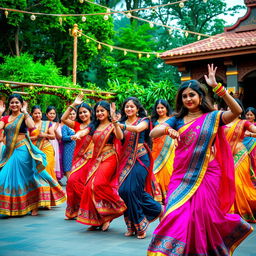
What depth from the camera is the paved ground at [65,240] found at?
170 inches

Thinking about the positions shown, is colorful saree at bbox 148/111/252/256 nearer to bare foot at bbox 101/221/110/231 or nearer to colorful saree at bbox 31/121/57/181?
bare foot at bbox 101/221/110/231

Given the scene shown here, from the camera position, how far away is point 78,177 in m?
Result: 6.09

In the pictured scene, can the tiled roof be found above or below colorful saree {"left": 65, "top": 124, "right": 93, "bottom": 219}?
above

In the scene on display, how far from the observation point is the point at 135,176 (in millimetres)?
5246

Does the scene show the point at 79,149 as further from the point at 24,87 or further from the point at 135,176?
the point at 24,87

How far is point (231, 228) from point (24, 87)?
10.5m

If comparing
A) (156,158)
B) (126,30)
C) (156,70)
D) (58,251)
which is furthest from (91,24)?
(58,251)

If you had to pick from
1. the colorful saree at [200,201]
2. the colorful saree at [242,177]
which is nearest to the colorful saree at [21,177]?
the colorful saree at [242,177]

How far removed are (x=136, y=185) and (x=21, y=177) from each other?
2.19 m

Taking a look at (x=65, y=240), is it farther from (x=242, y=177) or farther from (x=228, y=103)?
(x=242, y=177)

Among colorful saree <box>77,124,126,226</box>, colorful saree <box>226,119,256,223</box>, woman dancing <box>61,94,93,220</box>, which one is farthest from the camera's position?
colorful saree <box>226,119,256,223</box>

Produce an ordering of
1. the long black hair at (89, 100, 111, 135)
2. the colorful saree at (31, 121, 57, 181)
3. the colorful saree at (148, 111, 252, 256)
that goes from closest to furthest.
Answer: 1. the colorful saree at (148, 111, 252, 256)
2. the long black hair at (89, 100, 111, 135)
3. the colorful saree at (31, 121, 57, 181)

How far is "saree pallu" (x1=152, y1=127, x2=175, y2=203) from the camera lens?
754 cm

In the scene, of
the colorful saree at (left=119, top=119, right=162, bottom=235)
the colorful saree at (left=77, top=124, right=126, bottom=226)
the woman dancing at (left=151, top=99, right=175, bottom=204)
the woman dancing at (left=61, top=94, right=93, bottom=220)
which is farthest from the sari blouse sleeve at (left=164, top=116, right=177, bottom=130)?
the woman dancing at (left=151, top=99, right=175, bottom=204)
